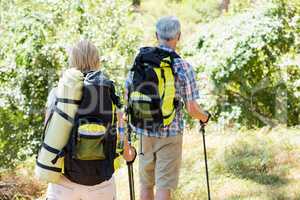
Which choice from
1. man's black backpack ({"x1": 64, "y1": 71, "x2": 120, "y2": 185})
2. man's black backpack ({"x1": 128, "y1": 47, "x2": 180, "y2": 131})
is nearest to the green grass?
man's black backpack ({"x1": 128, "y1": 47, "x2": 180, "y2": 131})

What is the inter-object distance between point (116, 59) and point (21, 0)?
3.31 m

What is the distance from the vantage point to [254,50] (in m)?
8.93

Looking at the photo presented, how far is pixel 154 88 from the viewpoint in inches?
152

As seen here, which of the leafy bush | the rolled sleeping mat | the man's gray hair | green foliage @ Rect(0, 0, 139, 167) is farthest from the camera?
green foliage @ Rect(0, 0, 139, 167)

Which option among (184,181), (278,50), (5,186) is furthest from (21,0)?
(184,181)

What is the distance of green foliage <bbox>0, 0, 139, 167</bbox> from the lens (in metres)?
9.41

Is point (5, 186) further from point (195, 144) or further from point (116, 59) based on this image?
point (116, 59)

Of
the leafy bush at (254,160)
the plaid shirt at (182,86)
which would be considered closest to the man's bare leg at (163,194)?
the plaid shirt at (182,86)

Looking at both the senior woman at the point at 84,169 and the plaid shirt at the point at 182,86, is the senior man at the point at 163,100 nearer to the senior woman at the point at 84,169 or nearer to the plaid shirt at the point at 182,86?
the plaid shirt at the point at 182,86

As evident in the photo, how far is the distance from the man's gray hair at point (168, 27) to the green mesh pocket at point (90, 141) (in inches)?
37.9

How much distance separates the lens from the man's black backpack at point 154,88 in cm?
385

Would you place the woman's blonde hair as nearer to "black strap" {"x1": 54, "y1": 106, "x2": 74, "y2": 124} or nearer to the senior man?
"black strap" {"x1": 54, "y1": 106, "x2": 74, "y2": 124}

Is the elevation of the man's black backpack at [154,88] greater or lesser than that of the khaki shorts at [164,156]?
greater

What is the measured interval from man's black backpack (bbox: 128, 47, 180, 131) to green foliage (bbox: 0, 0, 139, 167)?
528 cm
